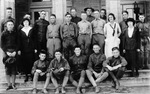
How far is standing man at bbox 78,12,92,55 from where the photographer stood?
8.55m

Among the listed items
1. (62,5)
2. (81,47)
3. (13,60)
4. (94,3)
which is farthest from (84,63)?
(94,3)

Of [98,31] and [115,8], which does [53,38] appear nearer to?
[98,31]

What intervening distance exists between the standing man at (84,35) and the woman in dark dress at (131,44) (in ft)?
3.65

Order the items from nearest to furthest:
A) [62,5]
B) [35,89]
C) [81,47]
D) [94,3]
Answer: [35,89] → [81,47] → [62,5] → [94,3]

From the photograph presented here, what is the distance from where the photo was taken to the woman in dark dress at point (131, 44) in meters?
8.44

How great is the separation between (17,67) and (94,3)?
17.0 ft

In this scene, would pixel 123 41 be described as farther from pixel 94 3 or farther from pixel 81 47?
pixel 94 3

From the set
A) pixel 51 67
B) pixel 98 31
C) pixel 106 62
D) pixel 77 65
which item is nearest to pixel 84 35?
pixel 98 31

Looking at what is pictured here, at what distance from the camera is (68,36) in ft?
27.9

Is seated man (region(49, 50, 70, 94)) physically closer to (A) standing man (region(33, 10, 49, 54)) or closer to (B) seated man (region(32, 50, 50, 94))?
(B) seated man (region(32, 50, 50, 94))

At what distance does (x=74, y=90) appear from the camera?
7.84 meters

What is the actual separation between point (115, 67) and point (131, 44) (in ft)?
3.69

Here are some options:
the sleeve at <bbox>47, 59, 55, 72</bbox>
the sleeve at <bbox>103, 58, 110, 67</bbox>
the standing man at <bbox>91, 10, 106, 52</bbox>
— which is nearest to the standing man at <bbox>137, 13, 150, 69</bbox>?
the standing man at <bbox>91, 10, 106, 52</bbox>

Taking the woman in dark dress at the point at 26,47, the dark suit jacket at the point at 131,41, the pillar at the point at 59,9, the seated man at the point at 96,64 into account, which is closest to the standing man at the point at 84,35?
the seated man at the point at 96,64
